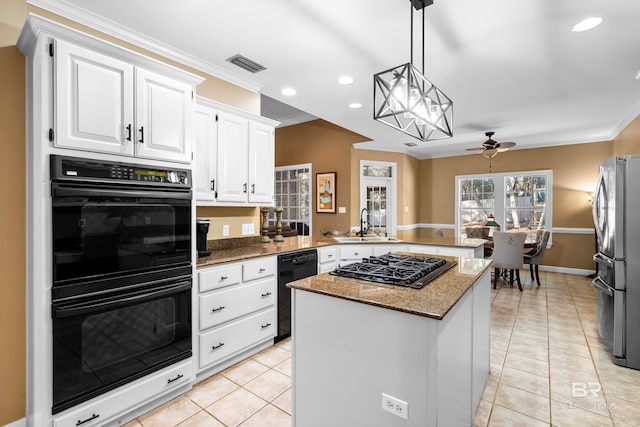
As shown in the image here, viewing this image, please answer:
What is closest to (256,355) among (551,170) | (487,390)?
(487,390)

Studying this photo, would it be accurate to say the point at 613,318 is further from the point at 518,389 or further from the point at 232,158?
the point at 232,158

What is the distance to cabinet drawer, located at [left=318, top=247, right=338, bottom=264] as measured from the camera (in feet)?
11.8

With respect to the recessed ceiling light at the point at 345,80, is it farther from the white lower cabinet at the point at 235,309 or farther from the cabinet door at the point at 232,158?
the white lower cabinet at the point at 235,309

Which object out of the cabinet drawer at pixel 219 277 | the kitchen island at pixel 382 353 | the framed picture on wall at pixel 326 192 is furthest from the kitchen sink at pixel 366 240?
the framed picture on wall at pixel 326 192

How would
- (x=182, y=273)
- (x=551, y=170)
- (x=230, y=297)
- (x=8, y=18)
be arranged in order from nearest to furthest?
(x=8, y=18), (x=182, y=273), (x=230, y=297), (x=551, y=170)

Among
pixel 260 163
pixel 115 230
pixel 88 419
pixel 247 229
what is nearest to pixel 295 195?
pixel 247 229

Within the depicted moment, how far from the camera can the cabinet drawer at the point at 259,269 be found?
268 centimetres

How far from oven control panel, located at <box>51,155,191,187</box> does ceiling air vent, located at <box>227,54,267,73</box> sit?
51.5 inches

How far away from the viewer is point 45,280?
1599 mm

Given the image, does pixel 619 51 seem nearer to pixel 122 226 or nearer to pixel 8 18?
pixel 122 226

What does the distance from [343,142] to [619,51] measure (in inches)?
172

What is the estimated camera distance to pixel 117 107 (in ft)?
6.13

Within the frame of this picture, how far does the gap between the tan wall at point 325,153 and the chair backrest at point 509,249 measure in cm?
270

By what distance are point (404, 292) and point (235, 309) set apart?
158cm
